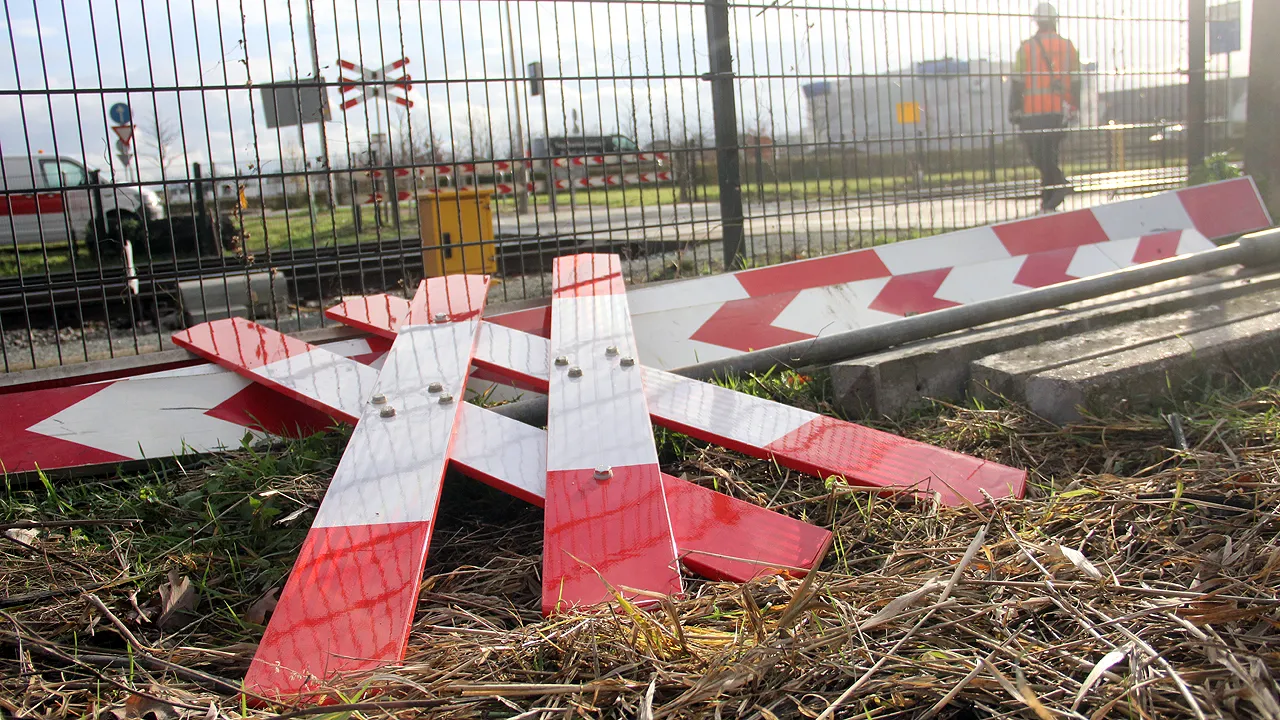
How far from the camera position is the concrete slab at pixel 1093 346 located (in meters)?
3.20

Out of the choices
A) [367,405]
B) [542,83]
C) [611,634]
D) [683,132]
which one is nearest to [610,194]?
[683,132]

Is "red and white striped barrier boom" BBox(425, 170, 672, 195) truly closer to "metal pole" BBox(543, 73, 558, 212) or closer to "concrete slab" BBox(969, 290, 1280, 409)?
"metal pole" BBox(543, 73, 558, 212)

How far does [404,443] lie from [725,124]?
11.3 feet

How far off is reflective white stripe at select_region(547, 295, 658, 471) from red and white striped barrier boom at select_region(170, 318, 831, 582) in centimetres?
8

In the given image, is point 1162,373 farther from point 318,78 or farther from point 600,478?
point 318,78

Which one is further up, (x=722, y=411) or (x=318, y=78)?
(x=318, y=78)

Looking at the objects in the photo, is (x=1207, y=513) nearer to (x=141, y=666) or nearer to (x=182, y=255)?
(x=141, y=666)

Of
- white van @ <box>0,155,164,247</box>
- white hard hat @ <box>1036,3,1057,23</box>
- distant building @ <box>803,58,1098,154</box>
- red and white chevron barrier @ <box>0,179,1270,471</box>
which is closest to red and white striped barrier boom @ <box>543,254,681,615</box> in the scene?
red and white chevron barrier @ <box>0,179,1270,471</box>

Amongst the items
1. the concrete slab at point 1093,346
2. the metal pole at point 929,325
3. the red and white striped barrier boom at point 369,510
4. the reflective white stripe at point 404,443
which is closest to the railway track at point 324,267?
the red and white striped barrier boom at point 369,510

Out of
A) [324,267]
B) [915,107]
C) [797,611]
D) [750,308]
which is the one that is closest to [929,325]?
[750,308]

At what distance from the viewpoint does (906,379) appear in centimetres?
332

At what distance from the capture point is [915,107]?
20.6ft

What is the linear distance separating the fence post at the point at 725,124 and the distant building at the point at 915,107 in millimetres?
620

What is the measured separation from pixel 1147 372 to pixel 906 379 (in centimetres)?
77
